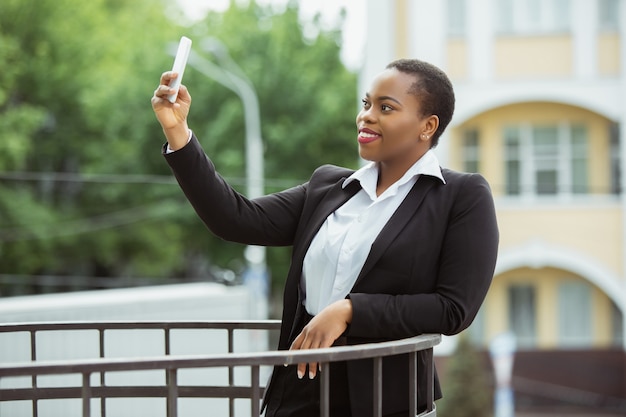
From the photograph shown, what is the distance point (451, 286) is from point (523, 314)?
69.3 feet

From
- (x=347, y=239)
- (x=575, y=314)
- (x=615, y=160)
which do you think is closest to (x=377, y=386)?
(x=347, y=239)

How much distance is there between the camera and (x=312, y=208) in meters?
2.65

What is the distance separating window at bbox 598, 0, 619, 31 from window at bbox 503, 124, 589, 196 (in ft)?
6.81

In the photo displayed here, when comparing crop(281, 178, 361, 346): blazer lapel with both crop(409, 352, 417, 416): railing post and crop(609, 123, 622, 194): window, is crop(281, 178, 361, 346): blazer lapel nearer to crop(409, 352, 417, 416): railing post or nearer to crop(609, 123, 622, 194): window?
crop(409, 352, 417, 416): railing post

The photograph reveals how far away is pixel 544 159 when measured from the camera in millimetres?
22344

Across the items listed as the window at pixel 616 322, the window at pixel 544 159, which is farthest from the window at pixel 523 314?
the window at pixel 544 159

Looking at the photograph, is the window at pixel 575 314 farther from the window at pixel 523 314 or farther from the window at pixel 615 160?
the window at pixel 615 160

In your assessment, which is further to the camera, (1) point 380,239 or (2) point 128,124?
(2) point 128,124

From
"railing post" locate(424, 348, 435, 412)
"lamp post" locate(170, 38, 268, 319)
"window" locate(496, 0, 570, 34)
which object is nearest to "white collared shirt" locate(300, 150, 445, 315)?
"railing post" locate(424, 348, 435, 412)

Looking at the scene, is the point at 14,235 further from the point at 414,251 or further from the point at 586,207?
the point at 414,251

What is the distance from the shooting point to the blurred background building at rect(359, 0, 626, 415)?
21.8 metres

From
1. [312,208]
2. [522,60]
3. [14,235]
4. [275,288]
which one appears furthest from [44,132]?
[312,208]

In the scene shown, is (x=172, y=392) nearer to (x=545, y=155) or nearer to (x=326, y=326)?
(x=326, y=326)

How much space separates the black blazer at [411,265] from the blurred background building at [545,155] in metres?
19.3
